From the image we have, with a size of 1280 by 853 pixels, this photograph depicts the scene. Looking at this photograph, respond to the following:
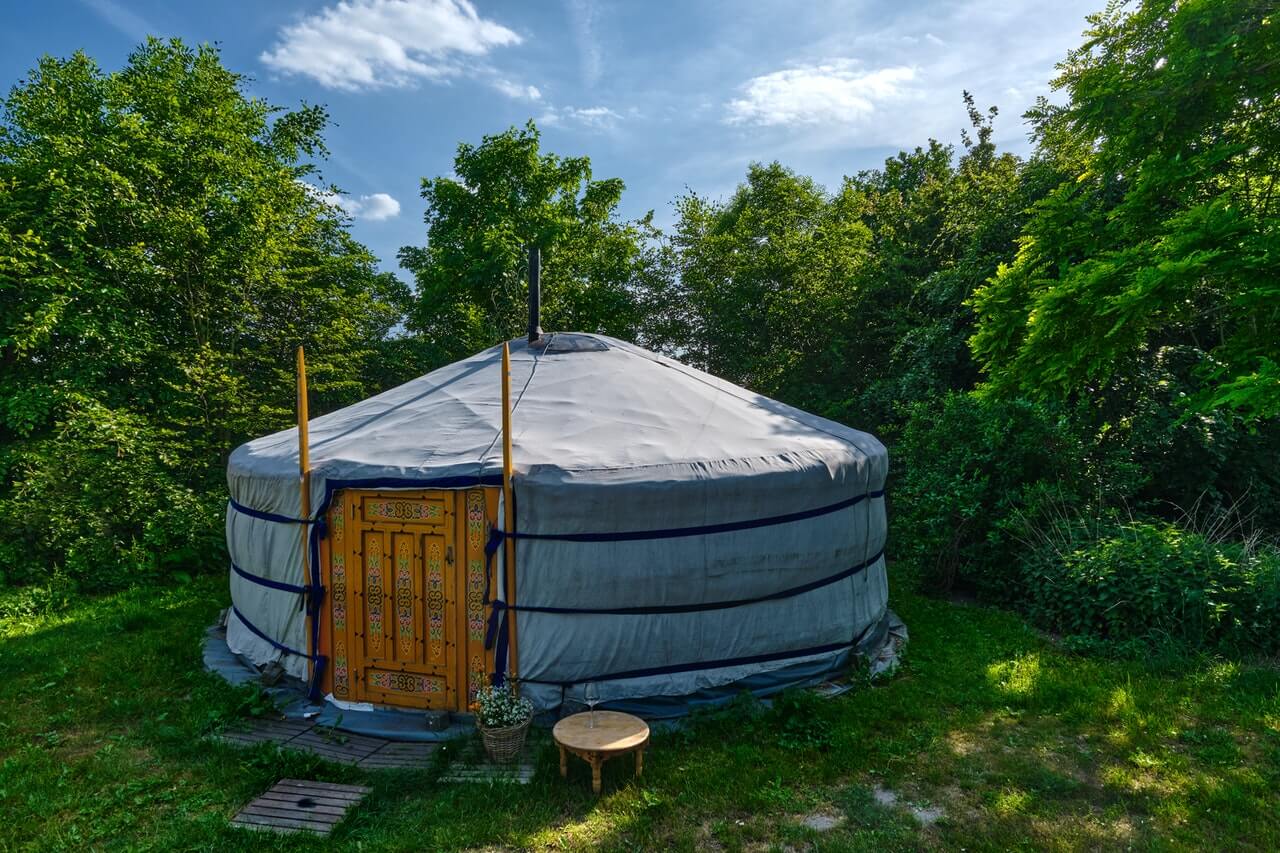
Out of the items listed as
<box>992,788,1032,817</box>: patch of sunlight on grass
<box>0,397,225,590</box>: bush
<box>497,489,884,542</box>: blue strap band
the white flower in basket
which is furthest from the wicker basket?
<box>0,397,225,590</box>: bush

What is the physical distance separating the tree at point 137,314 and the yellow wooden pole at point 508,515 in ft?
16.4

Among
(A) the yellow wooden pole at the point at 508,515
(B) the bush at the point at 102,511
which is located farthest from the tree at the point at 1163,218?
(B) the bush at the point at 102,511

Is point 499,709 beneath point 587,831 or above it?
above

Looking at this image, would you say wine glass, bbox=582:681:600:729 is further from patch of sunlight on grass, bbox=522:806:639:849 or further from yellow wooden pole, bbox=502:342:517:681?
patch of sunlight on grass, bbox=522:806:639:849

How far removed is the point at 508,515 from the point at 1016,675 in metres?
3.46

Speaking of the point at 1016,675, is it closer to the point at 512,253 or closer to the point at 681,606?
the point at 681,606

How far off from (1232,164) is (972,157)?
29.6ft

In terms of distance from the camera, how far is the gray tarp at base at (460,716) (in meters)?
3.75

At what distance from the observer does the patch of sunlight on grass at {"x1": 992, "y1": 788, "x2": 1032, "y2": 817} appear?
9.81ft

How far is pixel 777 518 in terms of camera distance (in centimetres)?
408

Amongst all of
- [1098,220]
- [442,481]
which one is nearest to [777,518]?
[442,481]

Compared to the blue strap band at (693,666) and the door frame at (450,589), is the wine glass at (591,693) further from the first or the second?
the door frame at (450,589)

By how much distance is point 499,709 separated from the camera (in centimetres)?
339

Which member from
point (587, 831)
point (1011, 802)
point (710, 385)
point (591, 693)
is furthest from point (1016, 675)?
point (587, 831)
